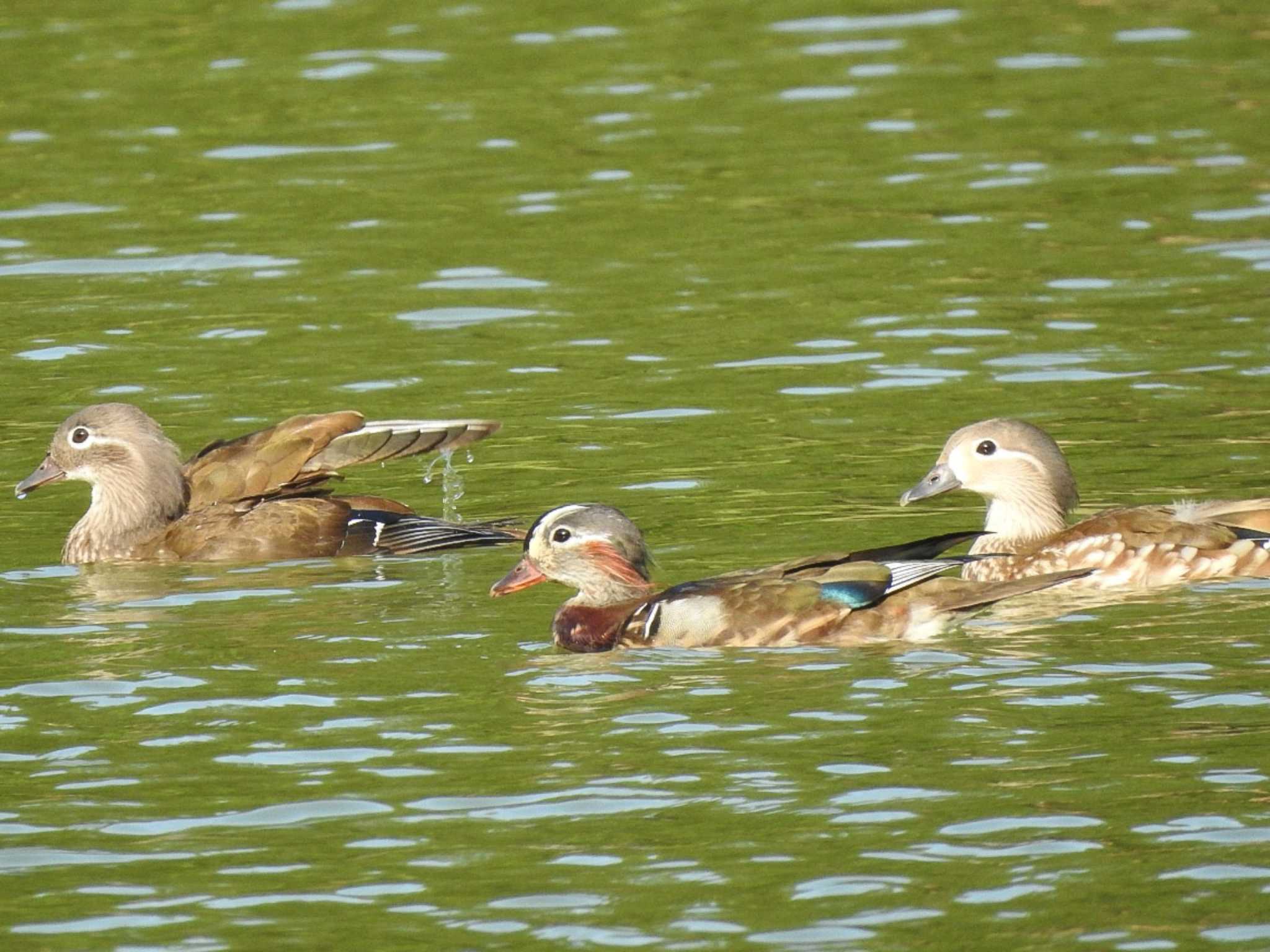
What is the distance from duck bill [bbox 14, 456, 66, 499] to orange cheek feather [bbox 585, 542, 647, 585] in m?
3.70

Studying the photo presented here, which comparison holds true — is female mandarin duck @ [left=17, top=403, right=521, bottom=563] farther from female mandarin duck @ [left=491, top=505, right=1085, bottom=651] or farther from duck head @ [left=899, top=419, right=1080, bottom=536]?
duck head @ [left=899, top=419, right=1080, bottom=536]

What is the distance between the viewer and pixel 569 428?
15.0 metres

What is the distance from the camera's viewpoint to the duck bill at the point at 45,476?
13922 mm

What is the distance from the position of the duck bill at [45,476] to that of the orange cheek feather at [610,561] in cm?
370

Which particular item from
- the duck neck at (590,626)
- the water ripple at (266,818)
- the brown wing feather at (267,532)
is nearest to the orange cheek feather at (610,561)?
the duck neck at (590,626)

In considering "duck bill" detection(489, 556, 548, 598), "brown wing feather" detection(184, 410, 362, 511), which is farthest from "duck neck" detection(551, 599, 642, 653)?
"brown wing feather" detection(184, 410, 362, 511)

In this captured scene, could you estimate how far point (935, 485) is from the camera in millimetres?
12711

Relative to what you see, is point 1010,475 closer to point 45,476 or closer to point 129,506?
point 129,506

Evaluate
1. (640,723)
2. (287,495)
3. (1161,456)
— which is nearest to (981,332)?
(1161,456)

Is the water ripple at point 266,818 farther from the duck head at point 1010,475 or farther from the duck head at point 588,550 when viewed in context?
the duck head at point 1010,475

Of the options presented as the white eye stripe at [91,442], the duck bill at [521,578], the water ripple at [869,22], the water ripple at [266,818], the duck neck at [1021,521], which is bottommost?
the duck neck at [1021,521]

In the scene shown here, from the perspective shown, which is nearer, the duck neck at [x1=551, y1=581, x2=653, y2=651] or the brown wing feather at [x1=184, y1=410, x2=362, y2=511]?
the duck neck at [x1=551, y1=581, x2=653, y2=651]

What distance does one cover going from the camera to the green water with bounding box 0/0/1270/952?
8109 millimetres

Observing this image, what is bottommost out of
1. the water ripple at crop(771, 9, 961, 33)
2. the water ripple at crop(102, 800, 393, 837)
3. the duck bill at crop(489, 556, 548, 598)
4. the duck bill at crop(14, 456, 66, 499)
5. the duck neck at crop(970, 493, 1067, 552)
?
the duck neck at crop(970, 493, 1067, 552)
